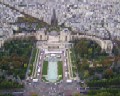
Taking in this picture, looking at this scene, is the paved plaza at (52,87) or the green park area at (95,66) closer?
the paved plaza at (52,87)

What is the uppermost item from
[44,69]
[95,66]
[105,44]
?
[105,44]

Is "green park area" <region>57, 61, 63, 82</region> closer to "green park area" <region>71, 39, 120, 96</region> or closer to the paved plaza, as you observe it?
the paved plaza

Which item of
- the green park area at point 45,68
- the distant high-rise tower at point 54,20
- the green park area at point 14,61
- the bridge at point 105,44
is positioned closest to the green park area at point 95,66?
the bridge at point 105,44

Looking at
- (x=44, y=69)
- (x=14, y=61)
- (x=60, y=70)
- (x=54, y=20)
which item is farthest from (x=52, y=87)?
(x=54, y=20)

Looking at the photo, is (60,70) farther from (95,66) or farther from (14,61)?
(14,61)

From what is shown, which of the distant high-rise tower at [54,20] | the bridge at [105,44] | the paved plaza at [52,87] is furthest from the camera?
the distant high-rise tower at [54,20]

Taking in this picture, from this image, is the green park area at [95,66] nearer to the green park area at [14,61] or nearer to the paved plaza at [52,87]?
the paved plaza at [52,87]

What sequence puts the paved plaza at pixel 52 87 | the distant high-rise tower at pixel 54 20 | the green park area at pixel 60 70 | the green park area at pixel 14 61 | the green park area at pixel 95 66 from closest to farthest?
the paved plaza at pixel 52 87 → the green park area at pixel 95 66 → the green park area at pixel 14 61 → the green park area at pixel 60 70 → the distant high-rise tower at pixel 54 20

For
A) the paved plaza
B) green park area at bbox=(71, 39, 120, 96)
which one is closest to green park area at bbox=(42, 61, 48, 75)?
the paved plaza

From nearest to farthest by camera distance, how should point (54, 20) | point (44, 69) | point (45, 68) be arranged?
point (44, 69)
point (45, 68)
point (54, 20)

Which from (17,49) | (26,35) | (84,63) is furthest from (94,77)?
(26,35)
